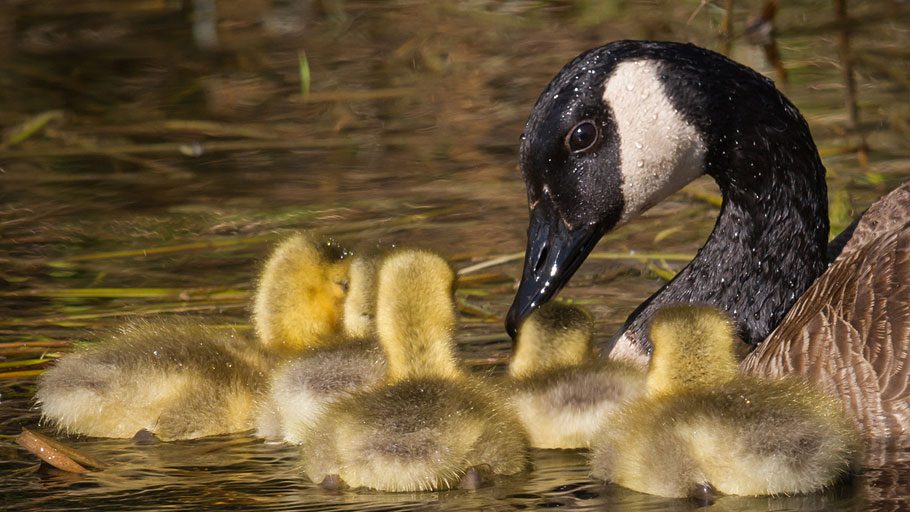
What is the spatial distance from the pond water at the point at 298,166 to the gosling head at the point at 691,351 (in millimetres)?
366

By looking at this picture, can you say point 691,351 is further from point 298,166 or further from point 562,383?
point 298,166

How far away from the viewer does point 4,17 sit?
556 inches

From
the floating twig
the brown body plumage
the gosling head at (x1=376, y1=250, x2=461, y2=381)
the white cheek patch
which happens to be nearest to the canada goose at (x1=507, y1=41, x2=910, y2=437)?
the white cheek patch

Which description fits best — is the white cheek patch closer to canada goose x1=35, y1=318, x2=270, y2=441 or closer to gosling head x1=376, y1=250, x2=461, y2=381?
gosling head x1=376, y1=250, x2=461, y2=381

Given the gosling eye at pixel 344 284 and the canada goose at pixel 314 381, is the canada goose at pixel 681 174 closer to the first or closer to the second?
the canada goose at pixel 314 381

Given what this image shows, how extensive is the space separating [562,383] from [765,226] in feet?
4.04

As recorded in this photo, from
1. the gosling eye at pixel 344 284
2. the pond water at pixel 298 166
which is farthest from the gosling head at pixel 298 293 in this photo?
the pond water at pixel 298 166

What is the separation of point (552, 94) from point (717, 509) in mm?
1812

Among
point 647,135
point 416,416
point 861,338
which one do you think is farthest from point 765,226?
point 416,416

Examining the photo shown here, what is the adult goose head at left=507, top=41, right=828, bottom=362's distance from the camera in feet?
20.3

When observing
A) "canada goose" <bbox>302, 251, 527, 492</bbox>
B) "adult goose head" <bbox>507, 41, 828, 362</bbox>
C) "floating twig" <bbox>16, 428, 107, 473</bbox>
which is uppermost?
"adult goose head" <bbox>507, 41, 828, 362</bbox>

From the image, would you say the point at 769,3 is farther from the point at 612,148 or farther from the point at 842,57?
the point at 612,148

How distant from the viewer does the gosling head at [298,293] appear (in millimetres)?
6219

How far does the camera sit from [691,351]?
5.07 meters
